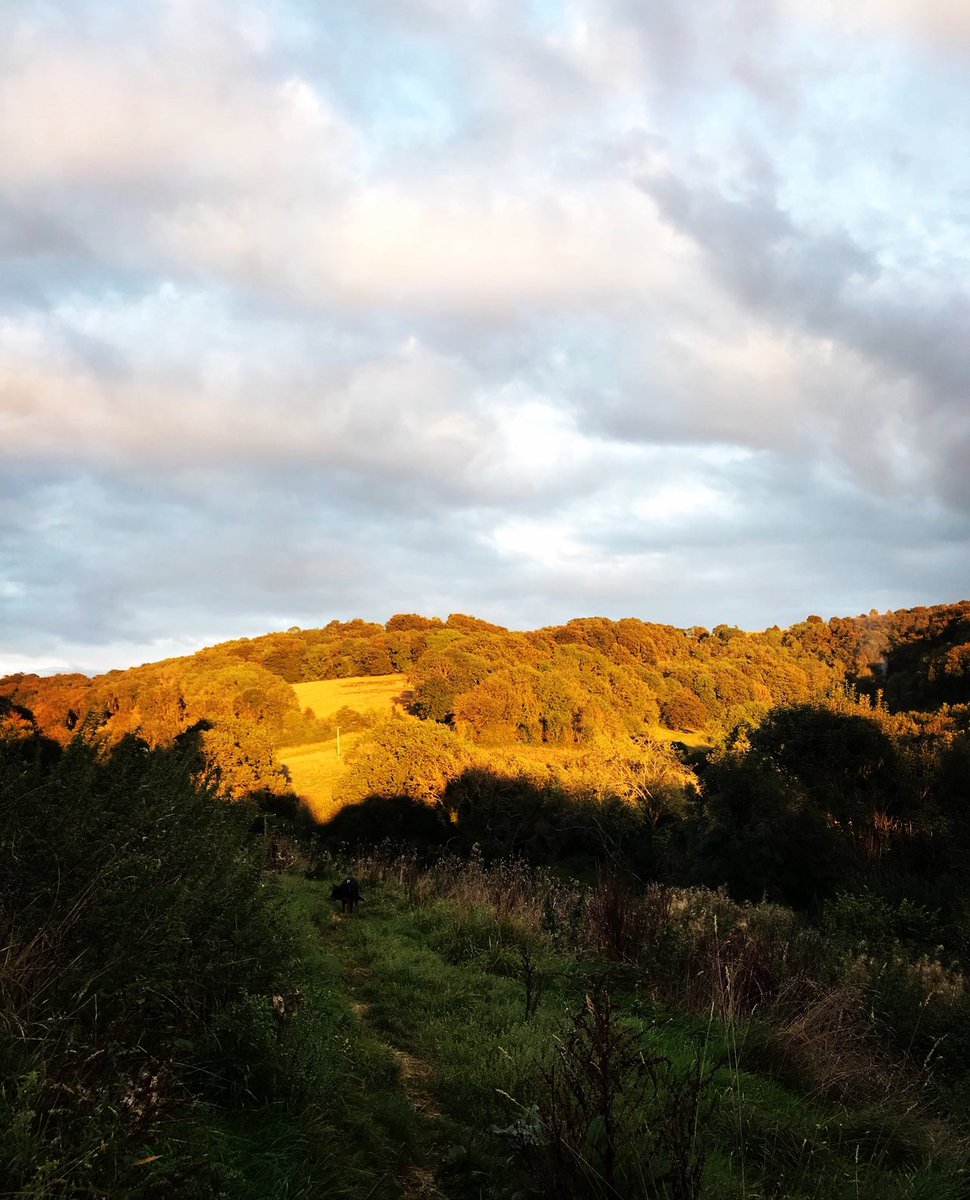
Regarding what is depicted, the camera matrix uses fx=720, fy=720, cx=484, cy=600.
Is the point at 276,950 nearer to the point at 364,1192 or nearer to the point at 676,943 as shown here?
the point at 364,1192

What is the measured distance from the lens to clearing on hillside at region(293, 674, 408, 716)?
5616cm

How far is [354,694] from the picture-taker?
6069cm

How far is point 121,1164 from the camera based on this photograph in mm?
2520

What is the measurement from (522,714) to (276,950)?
37.7 meters

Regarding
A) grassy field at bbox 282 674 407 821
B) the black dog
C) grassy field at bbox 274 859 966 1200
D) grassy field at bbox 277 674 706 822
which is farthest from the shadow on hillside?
grassy field at bbox 274 859 966 1200

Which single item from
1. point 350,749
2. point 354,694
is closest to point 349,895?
point 350,749

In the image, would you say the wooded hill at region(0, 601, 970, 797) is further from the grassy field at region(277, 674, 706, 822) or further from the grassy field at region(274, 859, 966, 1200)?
the grassy field at region(274, 859, 966, 1200)

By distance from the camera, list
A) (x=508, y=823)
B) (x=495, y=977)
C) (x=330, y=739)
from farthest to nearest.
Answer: (x=330, y=739), (x=508, y=823), (x=495, y=977)

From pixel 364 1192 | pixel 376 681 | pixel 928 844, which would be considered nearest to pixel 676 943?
pixel 364 1192

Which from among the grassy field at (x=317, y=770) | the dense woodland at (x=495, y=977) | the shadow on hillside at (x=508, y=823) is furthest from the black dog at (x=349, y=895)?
the grassy field at (x=317, y=770)

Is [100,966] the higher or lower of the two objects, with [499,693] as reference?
lower

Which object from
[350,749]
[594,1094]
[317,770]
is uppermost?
[594,1094]

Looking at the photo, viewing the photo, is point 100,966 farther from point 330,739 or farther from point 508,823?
point 330,739

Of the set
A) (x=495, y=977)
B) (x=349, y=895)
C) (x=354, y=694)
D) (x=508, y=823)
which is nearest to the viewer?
(x=495, y=977)
